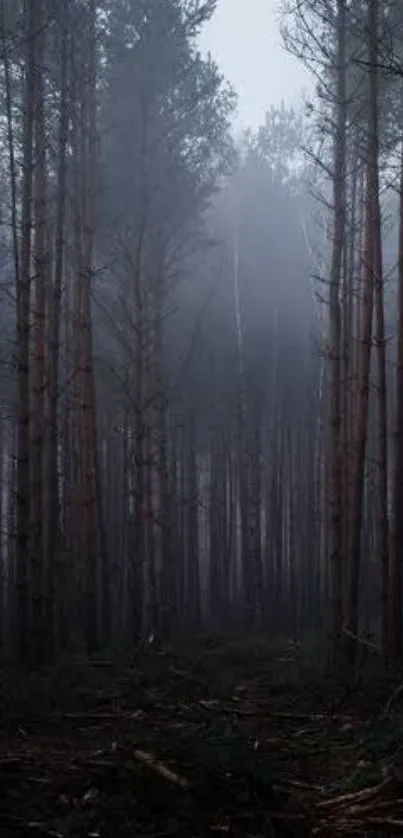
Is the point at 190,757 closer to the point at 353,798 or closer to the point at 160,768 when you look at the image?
the point at 160,768

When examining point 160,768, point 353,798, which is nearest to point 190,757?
point 160,768

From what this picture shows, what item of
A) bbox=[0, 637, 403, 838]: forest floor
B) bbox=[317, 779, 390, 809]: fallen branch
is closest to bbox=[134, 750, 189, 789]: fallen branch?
bbox=[0, 637, 403, 838]: forest floor

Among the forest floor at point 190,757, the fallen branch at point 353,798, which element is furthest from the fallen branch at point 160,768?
the fallen branch at point 353,798

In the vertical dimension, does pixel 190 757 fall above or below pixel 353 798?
above

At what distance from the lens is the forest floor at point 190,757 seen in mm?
4773

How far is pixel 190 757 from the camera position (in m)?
5.37

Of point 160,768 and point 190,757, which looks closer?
point 160,768

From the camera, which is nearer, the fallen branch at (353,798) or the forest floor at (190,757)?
the forest floor at (190,757)

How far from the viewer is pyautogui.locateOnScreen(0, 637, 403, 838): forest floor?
4773mm

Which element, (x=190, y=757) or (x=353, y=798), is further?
(x=190, y=757)

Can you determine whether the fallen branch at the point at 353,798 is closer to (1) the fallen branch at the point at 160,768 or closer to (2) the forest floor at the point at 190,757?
(2) the forest floor at the point at 190,757

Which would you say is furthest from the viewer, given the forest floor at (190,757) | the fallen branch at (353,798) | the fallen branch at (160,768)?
the fallen branch at (353,798)

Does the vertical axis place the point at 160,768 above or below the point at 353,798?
above

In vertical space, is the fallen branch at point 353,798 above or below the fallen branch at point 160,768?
below
